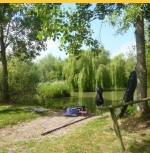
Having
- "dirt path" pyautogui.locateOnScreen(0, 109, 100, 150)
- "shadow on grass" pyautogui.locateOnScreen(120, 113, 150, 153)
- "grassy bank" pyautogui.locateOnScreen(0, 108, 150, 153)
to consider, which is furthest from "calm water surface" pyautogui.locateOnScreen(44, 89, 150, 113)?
"grassy bank" pyautogui.locateOnScreen(0, 108, 150, 153)

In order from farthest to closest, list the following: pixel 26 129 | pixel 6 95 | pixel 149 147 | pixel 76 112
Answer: pixel 6 95 → pixel 76 112 → pixel 26 129 → pixel 149 147

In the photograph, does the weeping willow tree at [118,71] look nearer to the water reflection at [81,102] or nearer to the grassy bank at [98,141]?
the water reflection at [81,102]

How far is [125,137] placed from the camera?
659 cm

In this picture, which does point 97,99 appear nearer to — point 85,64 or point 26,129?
point 26,129

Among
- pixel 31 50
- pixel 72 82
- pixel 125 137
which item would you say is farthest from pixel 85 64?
pixel 125 137

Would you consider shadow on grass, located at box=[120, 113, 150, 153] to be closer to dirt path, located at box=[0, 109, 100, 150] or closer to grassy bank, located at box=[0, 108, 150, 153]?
grassy bank, located at box=[0, 108, 150, 153]

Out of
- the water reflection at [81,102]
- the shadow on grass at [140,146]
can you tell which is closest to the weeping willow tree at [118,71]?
the water reflection at [81,102]

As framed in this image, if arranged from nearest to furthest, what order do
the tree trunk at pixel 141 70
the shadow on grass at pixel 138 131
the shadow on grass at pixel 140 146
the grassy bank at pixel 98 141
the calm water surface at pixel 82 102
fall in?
the shadow on grass at pixel 140 146, the shadow on grass at pixel 138 131, the grassy bank at pixel 98 141, the tree trunk at pixel 141 70, the calm water surface at pixel 82 102

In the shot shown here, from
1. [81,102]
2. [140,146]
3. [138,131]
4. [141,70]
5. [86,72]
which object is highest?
[86,72]

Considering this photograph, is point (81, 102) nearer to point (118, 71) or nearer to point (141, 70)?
point (118, 71)

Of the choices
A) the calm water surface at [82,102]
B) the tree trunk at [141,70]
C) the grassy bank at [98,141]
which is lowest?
the calm water surface at [82,102]

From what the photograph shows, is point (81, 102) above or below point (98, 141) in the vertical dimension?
below

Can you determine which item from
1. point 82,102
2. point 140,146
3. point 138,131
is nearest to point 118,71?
point 82,102

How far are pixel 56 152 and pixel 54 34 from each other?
10.8 feet
